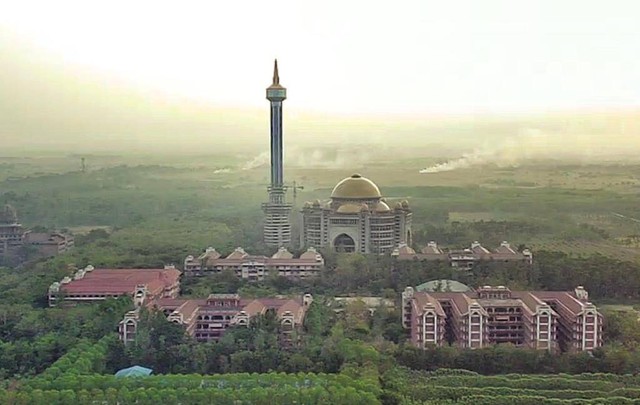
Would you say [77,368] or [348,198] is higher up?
[348,198]

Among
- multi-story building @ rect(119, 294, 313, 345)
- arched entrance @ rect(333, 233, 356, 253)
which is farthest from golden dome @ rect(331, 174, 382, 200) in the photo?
multi-story building @ rect(119, 294, 313, 345)

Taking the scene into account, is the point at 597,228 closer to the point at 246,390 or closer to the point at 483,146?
the point at 483,146

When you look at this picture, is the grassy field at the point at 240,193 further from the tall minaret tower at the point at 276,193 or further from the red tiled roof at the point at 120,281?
the red tiled roof at the point at 120,281

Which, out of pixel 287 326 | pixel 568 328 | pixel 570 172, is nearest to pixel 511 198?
pixel 570 172

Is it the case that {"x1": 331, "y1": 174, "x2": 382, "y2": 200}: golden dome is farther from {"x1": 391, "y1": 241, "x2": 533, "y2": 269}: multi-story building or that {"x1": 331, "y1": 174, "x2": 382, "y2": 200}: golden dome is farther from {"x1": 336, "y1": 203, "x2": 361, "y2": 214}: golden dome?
{"x1": 391, "y1": 241, "x2": 533, "y2": 269}: multi-story building

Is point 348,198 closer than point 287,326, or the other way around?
point 287,326

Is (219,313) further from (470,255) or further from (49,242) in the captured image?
(49,242)

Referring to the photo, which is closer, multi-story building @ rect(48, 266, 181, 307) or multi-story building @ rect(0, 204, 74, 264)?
multi-story building @ rect(48, 266, 181, 307)

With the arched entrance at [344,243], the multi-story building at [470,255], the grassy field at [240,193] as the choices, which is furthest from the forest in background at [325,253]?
the arched entrance at [344,243]
